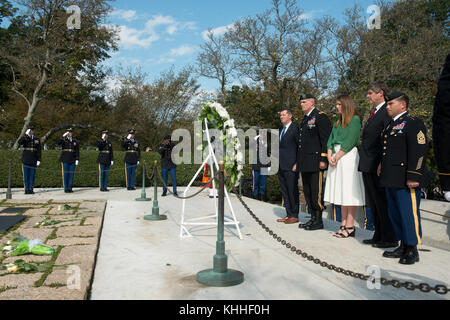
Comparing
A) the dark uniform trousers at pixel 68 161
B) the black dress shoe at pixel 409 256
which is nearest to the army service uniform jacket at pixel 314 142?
the black dress shoe at pixel 409 256

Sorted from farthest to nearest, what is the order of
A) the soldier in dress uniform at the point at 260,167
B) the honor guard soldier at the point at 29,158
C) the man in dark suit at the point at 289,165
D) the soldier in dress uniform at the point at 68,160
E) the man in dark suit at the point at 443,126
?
1. the soldier in dress uniform at the point at 68,160
2. the honor guard soldier at the point at 29,158
3. the soldier in dress uniform at the point at 260,167
4. the man in dark suit at the point at 289,165
5. the man in dark suit at the point at 443,126

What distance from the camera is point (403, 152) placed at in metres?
4.35

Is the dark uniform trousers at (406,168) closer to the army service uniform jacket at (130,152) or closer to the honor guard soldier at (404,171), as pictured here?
the honor guard soldier at (404,171)

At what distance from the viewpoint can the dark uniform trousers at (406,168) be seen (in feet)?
13.8

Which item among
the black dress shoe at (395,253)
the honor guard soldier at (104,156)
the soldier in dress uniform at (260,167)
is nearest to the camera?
the black dress shoe at (395,253)

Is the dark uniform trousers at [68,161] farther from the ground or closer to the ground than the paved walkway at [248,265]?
farther from the ground

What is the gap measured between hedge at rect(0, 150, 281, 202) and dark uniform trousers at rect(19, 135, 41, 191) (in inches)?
48.6

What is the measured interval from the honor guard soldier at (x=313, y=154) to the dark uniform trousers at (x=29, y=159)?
8.90 m

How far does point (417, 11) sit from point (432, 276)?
23392 millimetres

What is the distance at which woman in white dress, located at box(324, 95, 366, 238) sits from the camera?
217 inches

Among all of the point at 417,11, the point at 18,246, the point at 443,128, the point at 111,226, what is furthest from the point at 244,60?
the point at 443,128

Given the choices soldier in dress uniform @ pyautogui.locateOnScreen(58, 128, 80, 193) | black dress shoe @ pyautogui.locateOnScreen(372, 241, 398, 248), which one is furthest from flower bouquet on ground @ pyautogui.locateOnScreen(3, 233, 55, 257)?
soldier in dress uniform @ pyautogui.locateOnScreen(58, 128, 80, 193)

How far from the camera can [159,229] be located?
21.0 ft

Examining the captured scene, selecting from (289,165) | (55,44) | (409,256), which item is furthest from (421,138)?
(55,44)
